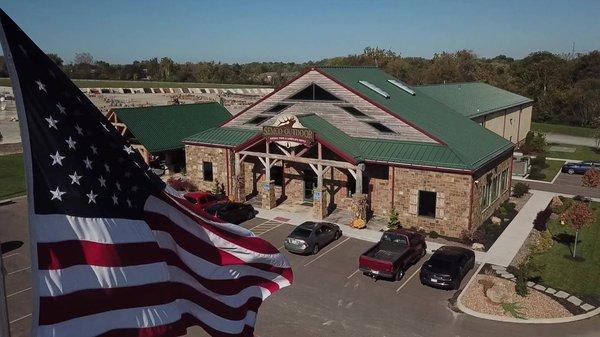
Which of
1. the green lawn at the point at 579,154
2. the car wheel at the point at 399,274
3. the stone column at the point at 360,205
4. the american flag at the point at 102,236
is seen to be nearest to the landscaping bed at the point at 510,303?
the car wheel at the point at 399,274

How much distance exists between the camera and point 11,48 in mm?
6754

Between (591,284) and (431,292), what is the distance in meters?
7.22

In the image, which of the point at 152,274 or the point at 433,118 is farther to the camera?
the point at 433,118

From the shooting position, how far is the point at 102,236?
25.4 feet

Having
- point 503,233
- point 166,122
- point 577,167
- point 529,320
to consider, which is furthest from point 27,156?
point 577,167

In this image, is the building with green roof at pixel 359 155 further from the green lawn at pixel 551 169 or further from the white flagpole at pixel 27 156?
the white flagpole at pixel 27 156

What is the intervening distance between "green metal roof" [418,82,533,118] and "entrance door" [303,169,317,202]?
17.3 metres

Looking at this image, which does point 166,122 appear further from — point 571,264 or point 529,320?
point 529,320

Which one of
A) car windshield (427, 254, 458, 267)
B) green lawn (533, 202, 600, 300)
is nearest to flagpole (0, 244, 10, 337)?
car windshield (427, 254, 458, 267)

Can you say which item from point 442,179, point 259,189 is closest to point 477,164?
point 442,179

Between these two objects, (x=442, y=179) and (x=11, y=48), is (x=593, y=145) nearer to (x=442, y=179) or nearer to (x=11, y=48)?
(x=442, y=179)

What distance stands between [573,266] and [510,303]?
6.31m

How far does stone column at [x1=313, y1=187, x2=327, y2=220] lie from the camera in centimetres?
3253

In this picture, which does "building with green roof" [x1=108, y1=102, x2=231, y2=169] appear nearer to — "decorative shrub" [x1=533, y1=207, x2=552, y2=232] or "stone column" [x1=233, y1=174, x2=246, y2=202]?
"stone column" [x1=233, y1=174, x2=246, y2=202]
